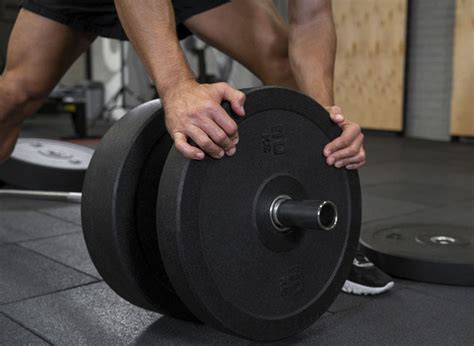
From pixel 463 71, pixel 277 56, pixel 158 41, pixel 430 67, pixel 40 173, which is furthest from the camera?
pixel 430 67

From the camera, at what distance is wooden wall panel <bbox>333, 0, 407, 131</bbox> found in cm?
434

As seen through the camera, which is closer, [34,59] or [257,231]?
[257,231]

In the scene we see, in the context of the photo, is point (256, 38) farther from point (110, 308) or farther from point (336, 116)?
point (110, 308)

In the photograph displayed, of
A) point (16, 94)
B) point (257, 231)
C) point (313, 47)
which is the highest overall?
point (313, 47)

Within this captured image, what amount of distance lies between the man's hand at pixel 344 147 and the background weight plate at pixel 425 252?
1.36 feet

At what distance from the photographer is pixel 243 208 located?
83 cm

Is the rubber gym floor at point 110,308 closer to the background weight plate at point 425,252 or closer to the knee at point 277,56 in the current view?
the background weight plate at point 425,252

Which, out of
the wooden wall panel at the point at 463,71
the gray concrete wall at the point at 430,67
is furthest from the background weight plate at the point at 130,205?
the gray concrete wall at the point at 430,67

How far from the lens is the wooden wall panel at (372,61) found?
4.34 m

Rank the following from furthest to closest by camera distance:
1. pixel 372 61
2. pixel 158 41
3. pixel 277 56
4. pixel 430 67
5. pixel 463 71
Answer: pixel 372 61, pixel 430 67, pixel 463 71, pixel 277 56, pixel 158 41

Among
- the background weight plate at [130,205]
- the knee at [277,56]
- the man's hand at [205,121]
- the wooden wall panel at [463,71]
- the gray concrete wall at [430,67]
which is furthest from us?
the gray concrete wall at [430,67]

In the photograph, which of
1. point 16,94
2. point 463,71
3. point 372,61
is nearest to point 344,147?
point 16,94

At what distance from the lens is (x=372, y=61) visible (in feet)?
14.8

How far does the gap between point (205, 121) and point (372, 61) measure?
3987 mm
